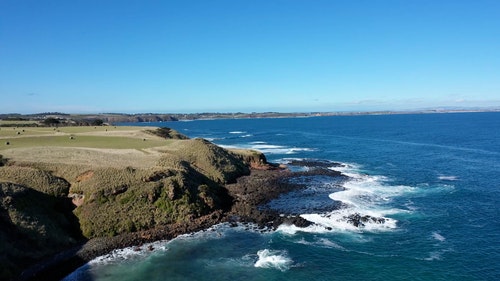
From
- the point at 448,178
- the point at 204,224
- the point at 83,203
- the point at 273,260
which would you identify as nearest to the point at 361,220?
the point at 273,260

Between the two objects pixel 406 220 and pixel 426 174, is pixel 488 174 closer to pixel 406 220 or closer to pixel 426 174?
pixel 426 174

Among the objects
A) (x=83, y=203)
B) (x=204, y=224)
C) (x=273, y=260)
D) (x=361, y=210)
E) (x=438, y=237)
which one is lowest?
(x=273, y=260)

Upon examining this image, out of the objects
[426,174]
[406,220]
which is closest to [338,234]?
[406,220]

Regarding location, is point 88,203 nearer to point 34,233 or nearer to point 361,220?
point 34,233

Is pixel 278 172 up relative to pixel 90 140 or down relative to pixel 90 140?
down

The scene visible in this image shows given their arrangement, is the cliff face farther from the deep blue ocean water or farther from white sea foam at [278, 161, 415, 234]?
white sea foam at [278, 161, 415, 234]

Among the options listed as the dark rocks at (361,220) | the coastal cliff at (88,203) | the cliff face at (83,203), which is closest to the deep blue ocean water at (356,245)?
the dark rocks at (361,220)
